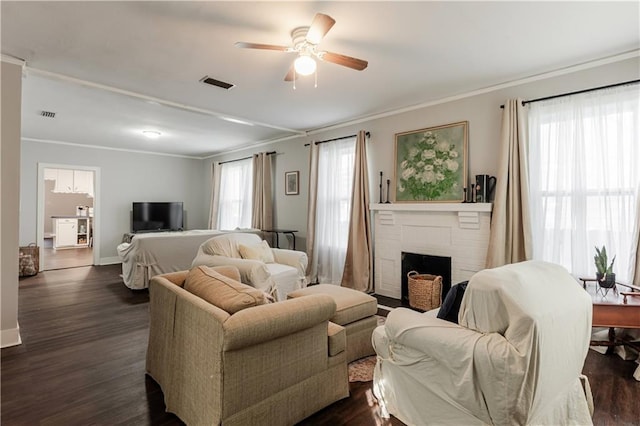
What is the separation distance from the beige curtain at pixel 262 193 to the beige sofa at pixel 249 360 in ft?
13.3

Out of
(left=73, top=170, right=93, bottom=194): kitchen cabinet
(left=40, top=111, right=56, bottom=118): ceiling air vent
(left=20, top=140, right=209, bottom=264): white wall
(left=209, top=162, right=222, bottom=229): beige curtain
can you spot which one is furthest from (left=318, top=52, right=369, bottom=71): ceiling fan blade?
(left=73, top=170, right=93, bottom=194): kitchen cabinet

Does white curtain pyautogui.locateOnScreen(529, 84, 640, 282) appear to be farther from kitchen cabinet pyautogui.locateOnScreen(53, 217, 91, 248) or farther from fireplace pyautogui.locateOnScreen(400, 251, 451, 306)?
kitchen cabinet pyautogui.locateOnScreen(53, 217, 91, 248)

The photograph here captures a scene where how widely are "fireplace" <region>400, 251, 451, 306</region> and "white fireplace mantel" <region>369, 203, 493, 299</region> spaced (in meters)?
0.05

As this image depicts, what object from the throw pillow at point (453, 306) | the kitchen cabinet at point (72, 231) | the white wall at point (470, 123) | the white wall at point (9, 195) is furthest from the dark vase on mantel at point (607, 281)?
the kitchen cabinet at point (72, 231)

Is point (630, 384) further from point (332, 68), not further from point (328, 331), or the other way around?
point (332, 68)

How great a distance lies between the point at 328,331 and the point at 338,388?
0.36 metres

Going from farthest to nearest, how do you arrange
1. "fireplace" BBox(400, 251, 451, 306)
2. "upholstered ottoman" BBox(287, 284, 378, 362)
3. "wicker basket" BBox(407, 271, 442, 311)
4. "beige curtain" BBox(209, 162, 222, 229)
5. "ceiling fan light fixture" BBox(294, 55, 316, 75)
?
"beige curtain" BBox(209, 162, 222, 229)
"fireplace" BBox(400, 251, 451, 306)
"wicker basket" BBox(407, 271, 442, 311)
"upholstered ottoman" BBox(287, 284, 378, 362)
"ceiling fan light fixture" BBox(294, 55, 316, 75)

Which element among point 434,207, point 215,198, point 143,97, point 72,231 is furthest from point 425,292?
point 72,231

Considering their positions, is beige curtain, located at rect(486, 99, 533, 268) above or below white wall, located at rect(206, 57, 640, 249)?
below

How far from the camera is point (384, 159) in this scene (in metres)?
4.55

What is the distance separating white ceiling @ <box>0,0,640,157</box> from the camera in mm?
2193

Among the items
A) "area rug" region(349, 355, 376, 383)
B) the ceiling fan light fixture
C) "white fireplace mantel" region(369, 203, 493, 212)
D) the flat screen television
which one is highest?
the ceiling fan light fixture

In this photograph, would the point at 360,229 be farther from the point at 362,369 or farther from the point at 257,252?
the point at 362,369

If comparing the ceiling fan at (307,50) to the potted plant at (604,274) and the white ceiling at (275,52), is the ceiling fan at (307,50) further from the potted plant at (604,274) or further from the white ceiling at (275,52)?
the potted plant at (604,274)
